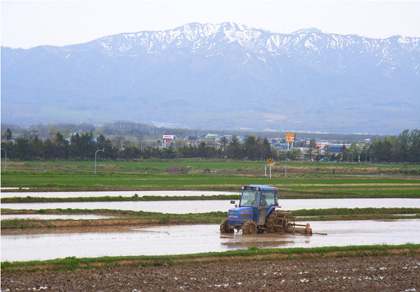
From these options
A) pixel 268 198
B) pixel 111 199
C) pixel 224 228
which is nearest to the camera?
pixel 268 198

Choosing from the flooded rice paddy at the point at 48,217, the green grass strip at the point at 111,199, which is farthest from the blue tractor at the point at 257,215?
the green grass strip at the point at 111,199

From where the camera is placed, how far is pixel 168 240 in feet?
84.6

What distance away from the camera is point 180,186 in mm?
61719

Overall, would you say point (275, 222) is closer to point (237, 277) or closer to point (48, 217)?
point (237, 277)

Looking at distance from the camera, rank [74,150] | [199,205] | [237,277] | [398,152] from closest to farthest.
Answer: [237,277] < [199,205] < [74,150] < [398,152]

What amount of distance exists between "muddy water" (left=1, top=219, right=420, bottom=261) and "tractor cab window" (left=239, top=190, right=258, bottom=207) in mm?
1385

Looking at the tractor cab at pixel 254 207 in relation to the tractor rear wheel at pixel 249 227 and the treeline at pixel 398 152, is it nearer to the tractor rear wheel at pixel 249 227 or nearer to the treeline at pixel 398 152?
the tractor rear wheel at pixel 249 227

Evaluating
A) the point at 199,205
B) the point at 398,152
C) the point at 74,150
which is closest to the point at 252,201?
the point at 199,205

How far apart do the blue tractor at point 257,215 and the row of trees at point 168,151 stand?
323 feet

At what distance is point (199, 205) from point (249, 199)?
51.7ft

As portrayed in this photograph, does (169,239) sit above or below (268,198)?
below

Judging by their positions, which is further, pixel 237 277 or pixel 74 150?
pixel 74 150

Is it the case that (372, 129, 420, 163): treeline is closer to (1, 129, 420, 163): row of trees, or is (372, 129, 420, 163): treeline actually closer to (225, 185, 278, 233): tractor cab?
(1, 129, 420, 163): row of trees

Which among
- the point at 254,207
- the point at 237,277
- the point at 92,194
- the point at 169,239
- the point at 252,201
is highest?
the point at 252,201
